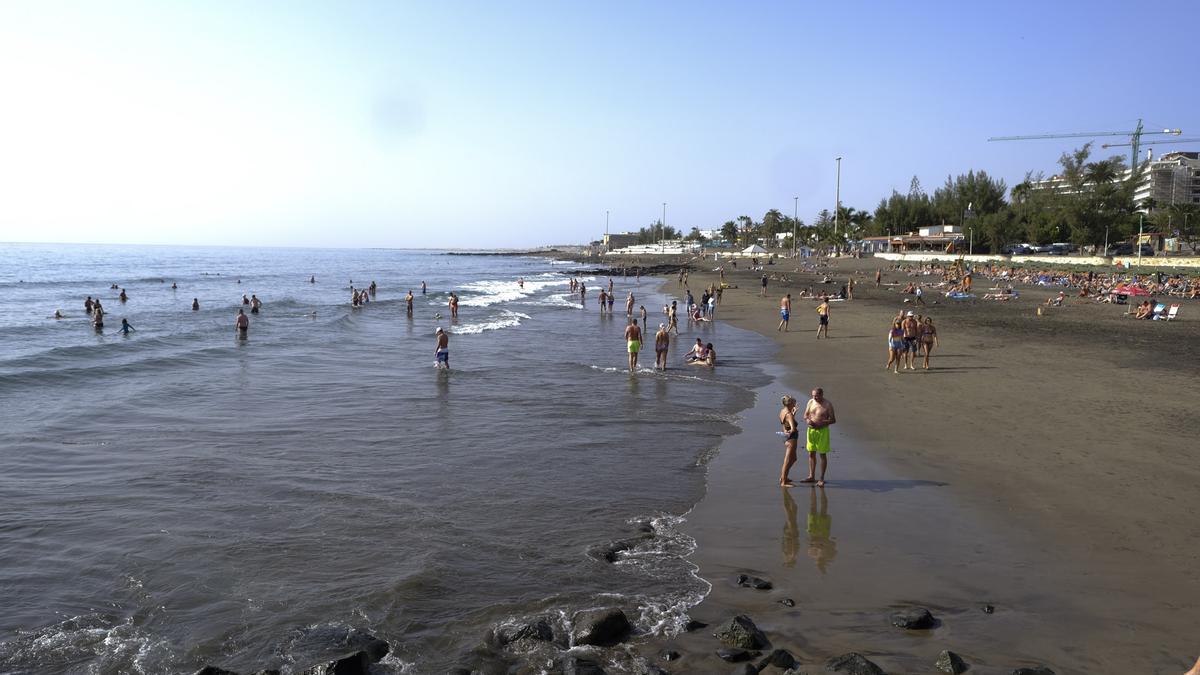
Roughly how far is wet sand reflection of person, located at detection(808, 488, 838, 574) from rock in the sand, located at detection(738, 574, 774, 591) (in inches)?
28.7

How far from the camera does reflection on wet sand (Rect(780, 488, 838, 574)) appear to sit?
26.2 ft

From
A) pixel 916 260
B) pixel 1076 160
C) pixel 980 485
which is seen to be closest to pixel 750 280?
pixel 916 260

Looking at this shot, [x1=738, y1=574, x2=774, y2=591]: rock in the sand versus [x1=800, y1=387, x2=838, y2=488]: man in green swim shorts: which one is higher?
[x1=800, y1=387, x2=838, y2=488]: man in green swim shorts

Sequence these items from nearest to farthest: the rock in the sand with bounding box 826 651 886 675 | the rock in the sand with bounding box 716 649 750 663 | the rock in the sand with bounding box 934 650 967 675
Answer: the rock in the sand with bounding box 826 651 886 675
the rock in the sand with bounding box 934 650 967 675
the rock in the sand with bounding box 716 649 750 663

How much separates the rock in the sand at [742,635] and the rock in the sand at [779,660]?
0.61 feet

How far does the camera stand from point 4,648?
6383 millimetres

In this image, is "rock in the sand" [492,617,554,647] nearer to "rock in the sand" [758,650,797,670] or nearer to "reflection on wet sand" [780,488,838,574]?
"rock in the sand" [758,650,797,670]

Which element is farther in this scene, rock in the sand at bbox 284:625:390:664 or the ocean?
the ocean

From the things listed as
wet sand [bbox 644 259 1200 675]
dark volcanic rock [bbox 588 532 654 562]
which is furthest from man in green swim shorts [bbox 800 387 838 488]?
dark volcanic rock [bbox 588 532 654 562]

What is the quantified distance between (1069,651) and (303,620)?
6664 millimetres

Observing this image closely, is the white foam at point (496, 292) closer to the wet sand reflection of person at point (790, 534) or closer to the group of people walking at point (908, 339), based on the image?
the group of people walking at point (908, 339)

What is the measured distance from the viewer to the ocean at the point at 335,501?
6.77m

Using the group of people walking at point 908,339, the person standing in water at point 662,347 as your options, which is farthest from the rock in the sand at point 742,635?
the person standing in water at point 662,347

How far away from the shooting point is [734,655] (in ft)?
19.5
